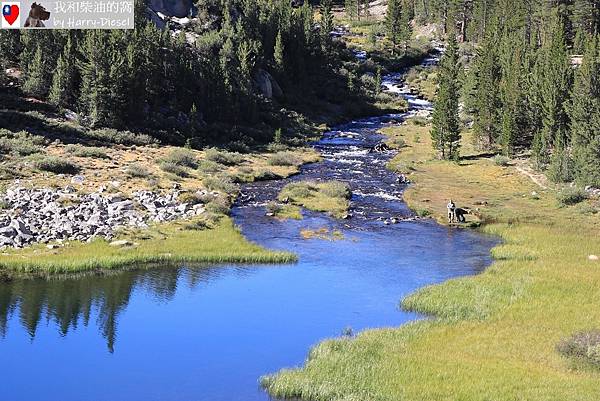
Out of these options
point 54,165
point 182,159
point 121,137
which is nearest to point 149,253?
point 54,165

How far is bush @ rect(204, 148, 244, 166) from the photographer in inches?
3125

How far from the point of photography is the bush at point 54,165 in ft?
207

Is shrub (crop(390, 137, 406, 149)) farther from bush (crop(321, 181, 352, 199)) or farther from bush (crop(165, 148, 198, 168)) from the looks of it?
bush (crop(165, 148, 198, 168))

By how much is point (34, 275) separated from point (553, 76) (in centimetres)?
6342

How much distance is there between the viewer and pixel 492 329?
32.1 meters

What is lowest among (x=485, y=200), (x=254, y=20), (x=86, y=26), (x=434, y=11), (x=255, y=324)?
(x=255, y=324)

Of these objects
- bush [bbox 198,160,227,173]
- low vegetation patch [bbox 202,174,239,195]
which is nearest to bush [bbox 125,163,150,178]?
low vegetation patch [bbox 202,174,239,195]

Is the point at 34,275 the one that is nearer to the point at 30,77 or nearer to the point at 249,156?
the point at 249,156

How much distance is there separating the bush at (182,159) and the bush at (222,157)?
292cm

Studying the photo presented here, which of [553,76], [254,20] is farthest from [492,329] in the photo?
[254,20]

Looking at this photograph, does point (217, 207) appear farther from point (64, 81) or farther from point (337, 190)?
point (64, 81)

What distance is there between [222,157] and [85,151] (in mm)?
15962

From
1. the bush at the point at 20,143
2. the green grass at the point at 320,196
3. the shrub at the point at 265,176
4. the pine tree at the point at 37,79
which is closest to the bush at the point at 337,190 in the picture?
the green grass at the point at 320,196

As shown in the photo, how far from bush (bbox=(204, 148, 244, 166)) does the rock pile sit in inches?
789
